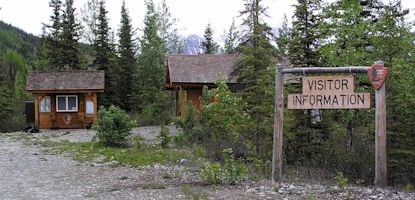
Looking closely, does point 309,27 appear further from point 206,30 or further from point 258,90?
point 206,30

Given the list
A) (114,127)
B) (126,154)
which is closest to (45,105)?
(114,127)

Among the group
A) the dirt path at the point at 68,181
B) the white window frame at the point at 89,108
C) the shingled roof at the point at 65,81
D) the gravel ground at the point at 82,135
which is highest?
the shingled roof at the point at 65,81

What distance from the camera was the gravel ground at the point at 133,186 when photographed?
26.5ft

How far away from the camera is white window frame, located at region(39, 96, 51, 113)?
1078 inches

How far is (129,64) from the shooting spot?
36.8 m

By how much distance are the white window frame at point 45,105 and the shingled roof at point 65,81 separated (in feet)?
3.16

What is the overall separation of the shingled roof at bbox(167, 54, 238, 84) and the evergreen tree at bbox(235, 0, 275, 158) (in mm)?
11352

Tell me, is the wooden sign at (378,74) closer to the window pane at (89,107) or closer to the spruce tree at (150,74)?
the window pane at (89,107)

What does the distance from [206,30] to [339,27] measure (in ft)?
116

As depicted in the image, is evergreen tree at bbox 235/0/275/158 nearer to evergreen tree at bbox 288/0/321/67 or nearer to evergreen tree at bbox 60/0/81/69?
evergreen tree at bbox 288/0/321/67

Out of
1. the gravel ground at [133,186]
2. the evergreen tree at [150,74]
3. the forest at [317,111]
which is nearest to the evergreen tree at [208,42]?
the evergreen tree at [150,74]

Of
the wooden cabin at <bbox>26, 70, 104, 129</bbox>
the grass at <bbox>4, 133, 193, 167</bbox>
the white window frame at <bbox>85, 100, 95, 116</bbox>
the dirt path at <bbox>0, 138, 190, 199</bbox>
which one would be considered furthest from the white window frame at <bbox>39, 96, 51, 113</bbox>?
the dirt path at <bbox>0, 138, 190, 199</bbox>

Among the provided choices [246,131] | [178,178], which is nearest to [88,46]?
[246,131]

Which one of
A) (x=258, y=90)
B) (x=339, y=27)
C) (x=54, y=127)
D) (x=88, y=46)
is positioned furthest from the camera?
(x=88, y=46)
